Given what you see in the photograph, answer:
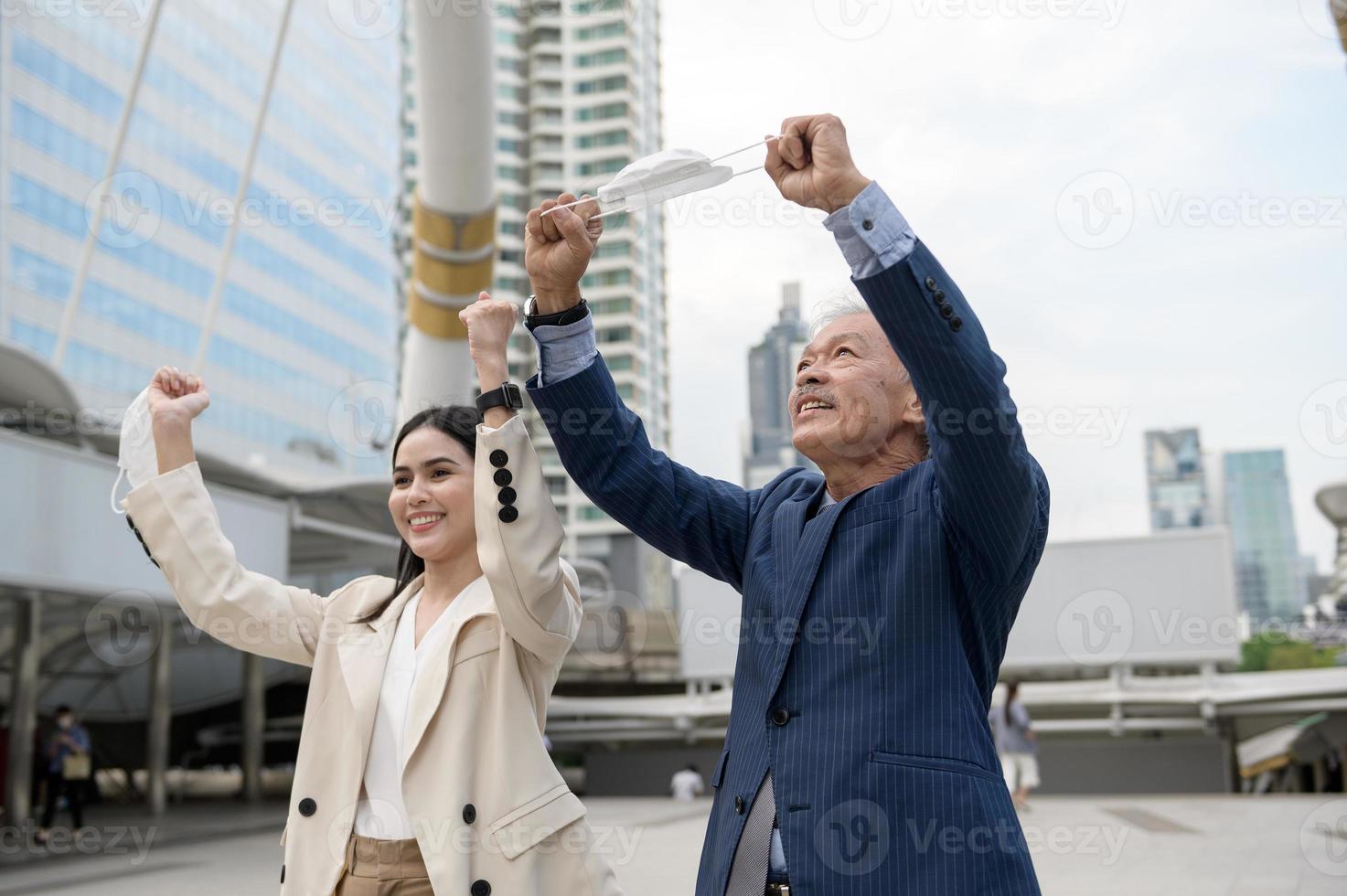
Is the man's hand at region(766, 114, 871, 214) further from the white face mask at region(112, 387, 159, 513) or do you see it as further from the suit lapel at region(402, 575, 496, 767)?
the white face mask at region(112, 387, 159, 513)

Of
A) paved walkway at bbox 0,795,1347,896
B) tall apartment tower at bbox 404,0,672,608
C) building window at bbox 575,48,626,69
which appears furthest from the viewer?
building window at bbox 575,48,626,69

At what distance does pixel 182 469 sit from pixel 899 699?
1630 millimetres

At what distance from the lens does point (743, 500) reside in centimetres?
223

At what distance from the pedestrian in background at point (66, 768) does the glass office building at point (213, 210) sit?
1838 centimetres

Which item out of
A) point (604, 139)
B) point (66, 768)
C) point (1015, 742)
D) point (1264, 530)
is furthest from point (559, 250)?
point (1264, 530)

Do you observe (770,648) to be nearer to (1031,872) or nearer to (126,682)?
(1031,872)

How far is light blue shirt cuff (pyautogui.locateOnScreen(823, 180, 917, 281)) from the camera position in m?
1.68

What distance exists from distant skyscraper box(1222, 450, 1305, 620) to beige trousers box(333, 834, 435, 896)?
147 meters

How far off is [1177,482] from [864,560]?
140 m

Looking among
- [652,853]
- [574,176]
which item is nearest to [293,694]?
[652,853]

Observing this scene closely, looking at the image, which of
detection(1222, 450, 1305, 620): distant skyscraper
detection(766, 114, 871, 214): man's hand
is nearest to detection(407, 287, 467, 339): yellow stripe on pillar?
detection(766, 114, 871, 214): man's hand

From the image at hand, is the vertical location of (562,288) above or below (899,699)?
above

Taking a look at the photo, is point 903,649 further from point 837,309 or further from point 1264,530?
point 1264,530

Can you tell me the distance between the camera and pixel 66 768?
12789 millimetres
